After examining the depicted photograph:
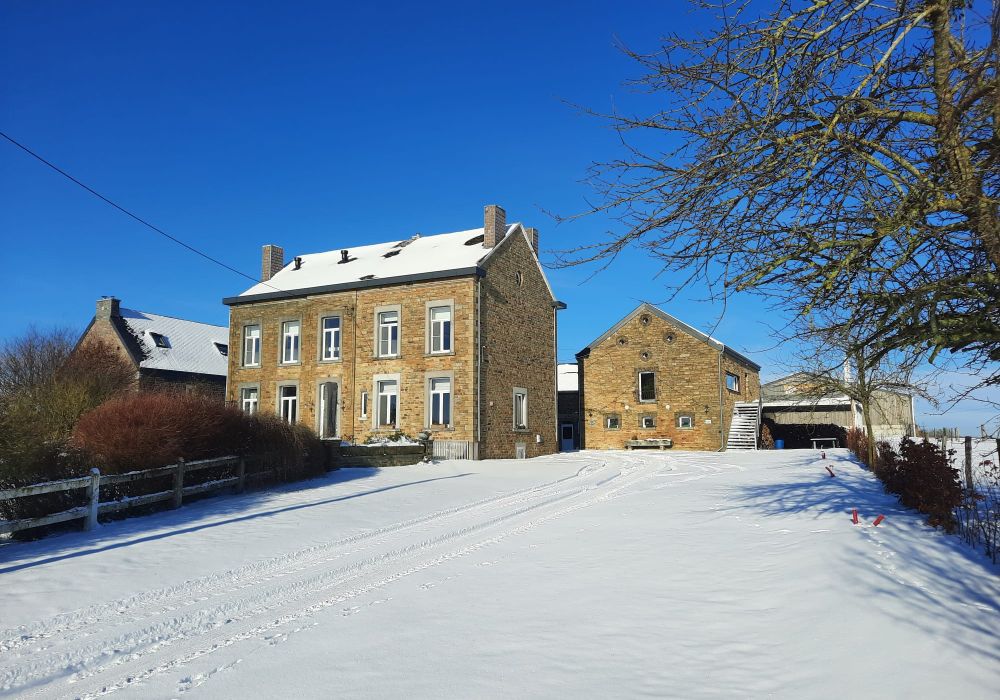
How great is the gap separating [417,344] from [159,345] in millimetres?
19364

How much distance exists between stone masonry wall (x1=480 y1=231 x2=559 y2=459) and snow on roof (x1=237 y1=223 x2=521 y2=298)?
1432 millimetres

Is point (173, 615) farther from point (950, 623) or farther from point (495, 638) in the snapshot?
point (950, 623)

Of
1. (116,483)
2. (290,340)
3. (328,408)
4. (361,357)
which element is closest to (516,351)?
(361,357)

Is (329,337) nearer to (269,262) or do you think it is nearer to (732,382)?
(269,262)

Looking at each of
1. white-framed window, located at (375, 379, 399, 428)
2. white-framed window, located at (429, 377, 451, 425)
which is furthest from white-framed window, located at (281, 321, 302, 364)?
white-framed window, located at (429, 377, 451, 425)

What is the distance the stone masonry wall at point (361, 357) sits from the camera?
78.1 ft

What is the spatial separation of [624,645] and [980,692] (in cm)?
226

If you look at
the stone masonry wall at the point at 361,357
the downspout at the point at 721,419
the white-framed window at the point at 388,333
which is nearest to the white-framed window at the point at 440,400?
the stone masonry wall at the point at 361,357

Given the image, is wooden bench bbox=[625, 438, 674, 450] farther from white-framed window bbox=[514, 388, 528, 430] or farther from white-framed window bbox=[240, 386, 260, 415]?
white-framed window bbox=[240, 386, 260, 415]

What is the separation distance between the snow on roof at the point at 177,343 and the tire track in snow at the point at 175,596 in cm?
2992

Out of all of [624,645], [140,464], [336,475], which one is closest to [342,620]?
[624,645]

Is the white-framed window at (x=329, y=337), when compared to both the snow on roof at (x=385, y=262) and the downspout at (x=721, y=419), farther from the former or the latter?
the downspout at (x=721, y=419)

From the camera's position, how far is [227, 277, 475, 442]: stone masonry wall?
23.8m

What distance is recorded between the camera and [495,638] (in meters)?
5.32
